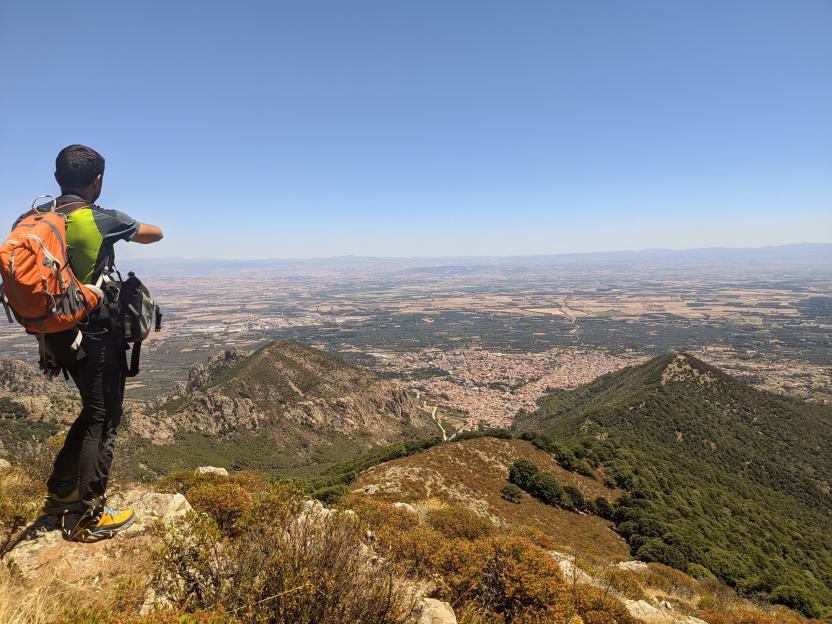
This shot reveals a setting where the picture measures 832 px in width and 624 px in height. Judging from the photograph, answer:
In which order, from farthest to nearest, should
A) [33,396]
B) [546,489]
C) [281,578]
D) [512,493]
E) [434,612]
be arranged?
[33,396] < [546,489] < [512,493] < [434,612] < [281,578]

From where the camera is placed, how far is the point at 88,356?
3377mm

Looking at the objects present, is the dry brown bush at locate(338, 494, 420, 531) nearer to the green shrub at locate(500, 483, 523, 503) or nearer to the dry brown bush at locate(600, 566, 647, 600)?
the dry brown bush at locate(600, 566, 647, 600)

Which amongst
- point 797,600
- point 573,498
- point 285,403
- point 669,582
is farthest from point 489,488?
point 285,403

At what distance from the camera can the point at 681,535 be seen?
1988cm

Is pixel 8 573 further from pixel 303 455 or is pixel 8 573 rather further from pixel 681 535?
pixel 303 455

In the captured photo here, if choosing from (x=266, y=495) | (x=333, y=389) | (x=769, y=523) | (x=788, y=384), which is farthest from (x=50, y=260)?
(x=788, y=384)

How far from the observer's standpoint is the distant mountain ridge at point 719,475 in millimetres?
19281

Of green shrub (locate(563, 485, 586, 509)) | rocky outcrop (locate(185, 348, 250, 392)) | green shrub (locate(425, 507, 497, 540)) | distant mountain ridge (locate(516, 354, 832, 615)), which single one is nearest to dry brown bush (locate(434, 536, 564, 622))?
green shrub (locate(425, 507, 497, 540))

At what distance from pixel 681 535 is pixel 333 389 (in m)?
53.9

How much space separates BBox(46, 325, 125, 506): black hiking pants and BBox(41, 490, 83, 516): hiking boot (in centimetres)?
4

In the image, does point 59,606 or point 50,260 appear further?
point 50,260

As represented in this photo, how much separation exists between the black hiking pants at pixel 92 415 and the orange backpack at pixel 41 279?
1.04ft

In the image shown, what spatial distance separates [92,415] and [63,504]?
0.89 meters

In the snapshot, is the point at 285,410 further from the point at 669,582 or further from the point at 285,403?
the point at 669,582
